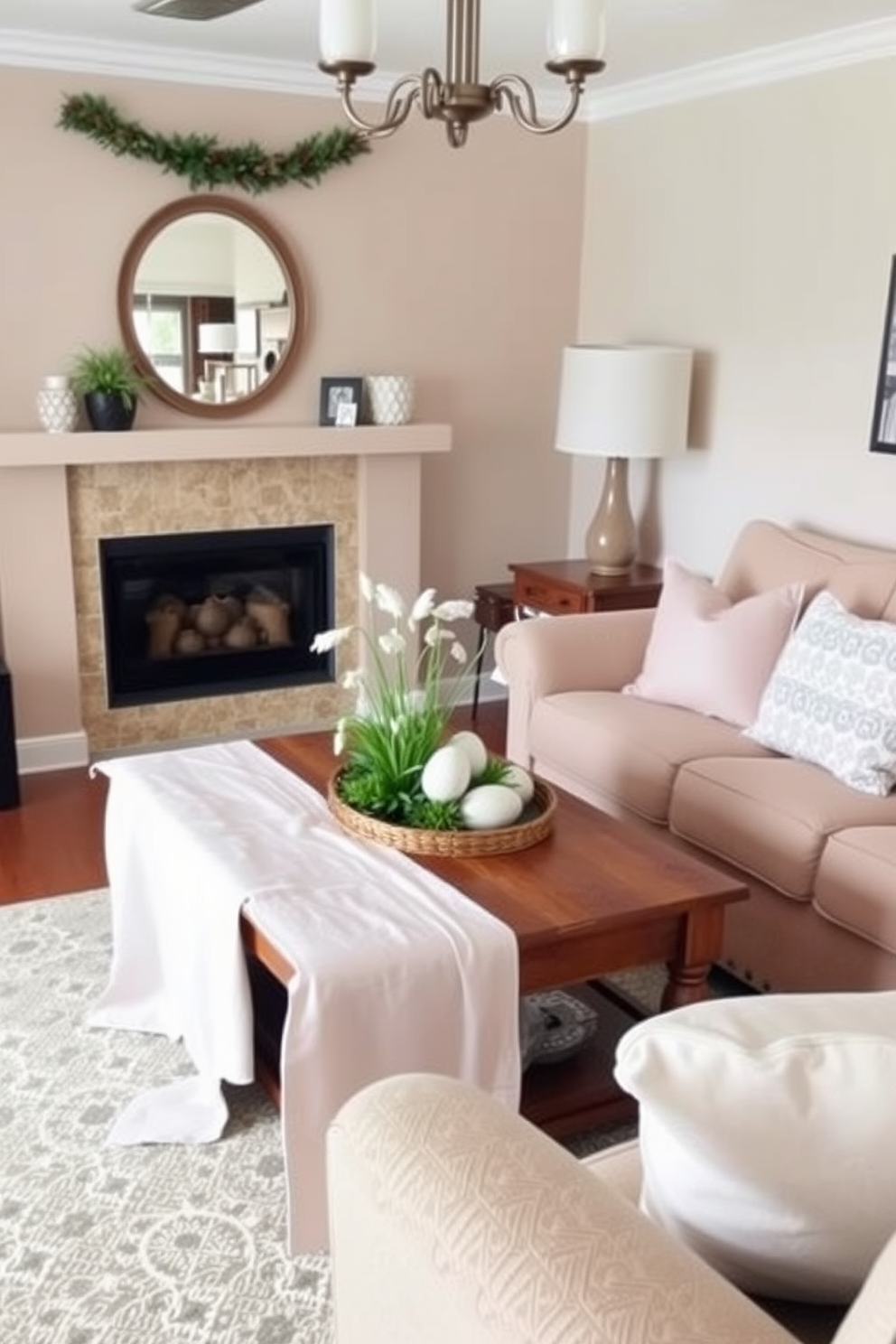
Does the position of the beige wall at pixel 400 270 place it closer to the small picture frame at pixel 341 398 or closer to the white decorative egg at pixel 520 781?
the small picture frame at pixel 341 398

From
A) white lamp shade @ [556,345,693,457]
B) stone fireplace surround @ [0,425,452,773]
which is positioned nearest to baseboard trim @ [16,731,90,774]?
stone fireplace surround @ [0,425,452,773]

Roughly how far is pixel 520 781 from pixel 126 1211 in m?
1.06

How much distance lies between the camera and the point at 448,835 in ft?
7.70

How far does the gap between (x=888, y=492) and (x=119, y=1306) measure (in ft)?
9.76

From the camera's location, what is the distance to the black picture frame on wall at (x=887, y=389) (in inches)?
143

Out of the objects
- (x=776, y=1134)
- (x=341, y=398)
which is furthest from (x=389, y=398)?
(x=776, y=1134)

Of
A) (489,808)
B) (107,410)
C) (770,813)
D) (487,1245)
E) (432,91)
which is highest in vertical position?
(432,91)

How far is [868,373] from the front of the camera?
12.3 ft

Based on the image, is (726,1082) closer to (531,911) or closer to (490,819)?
(531,911)

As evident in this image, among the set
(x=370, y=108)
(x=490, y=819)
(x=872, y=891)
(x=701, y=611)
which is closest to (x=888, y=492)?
(x=701, y=611)

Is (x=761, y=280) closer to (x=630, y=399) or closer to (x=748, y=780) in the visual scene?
(x=630, y=399)

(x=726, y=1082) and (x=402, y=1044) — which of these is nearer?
(x=726, y=1082)

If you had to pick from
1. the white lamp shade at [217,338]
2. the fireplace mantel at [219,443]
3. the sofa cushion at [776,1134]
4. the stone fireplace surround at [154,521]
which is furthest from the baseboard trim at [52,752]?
the sofa cushion at [776,1134]

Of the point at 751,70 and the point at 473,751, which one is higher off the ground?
the point at 751,70
